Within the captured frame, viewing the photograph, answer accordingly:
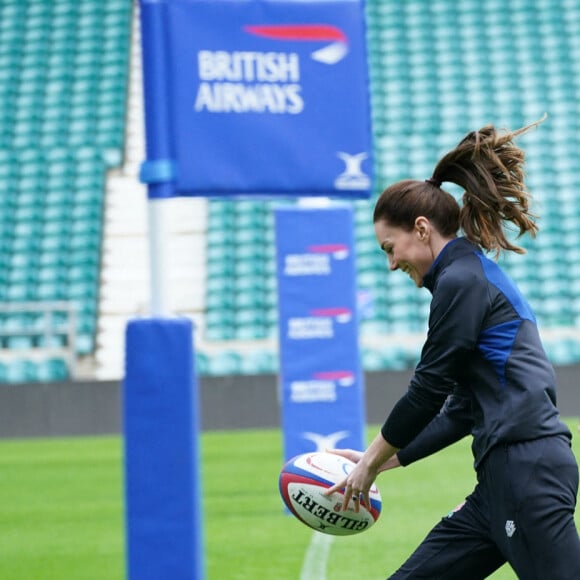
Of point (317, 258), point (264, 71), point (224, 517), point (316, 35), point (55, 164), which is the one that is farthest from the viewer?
point (55, 164)

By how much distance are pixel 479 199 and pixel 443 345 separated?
0.47 meters

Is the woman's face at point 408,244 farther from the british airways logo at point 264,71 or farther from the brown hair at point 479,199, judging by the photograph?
the british airways logo at point 264,71

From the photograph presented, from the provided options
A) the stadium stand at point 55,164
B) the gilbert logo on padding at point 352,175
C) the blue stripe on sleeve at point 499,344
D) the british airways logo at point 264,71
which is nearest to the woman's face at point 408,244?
the blue stripe on sleeve at point 499,344

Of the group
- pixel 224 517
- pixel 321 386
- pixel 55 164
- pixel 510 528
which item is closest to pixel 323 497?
pixel 510 528

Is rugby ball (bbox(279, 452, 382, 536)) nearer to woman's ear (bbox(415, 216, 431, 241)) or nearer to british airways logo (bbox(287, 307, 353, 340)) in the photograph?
woman's ear (bbox(415, 216, 431, 241))

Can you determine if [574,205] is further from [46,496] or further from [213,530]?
[213,530]

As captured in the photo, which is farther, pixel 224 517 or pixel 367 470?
pixel 224 517

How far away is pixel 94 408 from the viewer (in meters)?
18.1

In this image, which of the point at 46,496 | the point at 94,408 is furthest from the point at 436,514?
the point at 94,408

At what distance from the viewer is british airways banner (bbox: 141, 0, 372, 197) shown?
4.49 metres

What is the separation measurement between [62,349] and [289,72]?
1508cm

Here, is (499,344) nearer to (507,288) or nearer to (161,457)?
(507,288)

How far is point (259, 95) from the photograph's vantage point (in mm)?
4973

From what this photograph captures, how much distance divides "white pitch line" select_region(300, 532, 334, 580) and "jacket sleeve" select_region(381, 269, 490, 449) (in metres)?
3.27
